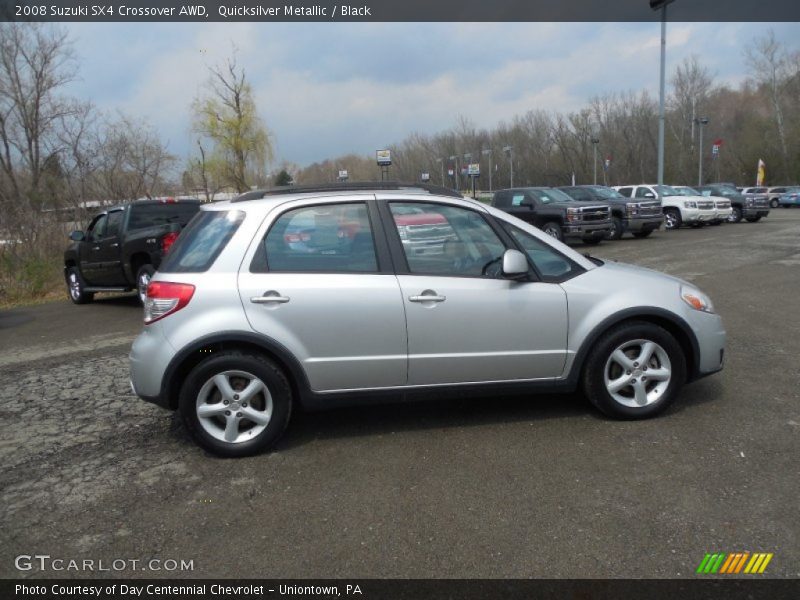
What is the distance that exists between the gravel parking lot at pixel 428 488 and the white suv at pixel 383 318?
0.34 m

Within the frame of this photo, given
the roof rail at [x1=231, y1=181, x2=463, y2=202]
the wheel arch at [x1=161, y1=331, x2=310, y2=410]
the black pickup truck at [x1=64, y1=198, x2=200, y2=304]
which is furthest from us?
the black pickup truck at [x1=64, y1=198, x2=200, y2=304]

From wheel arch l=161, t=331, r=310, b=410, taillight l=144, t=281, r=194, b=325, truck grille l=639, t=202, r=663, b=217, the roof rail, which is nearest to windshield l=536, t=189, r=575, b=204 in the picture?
truck grille l=639, t=202, r=663, b=217

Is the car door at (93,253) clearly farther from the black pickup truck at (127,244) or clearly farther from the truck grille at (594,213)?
the truck grille at (594,213)

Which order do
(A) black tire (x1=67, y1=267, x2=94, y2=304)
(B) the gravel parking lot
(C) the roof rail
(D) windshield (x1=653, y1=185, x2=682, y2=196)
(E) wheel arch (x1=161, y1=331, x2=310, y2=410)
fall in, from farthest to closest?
(D) windshield (x1=653, y1=185, x2=682, y2=196) < (A) black tire (x1=67, y1=267, x2=94, y2=304) < (C) the roof rail < (E) wheel arch (x1=161, y1=331, x2=310, y2=410) < (B) the gravel parking lot

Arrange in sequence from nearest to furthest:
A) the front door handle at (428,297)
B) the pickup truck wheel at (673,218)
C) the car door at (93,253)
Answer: the front door handle at (428,297) → the car door at (93,253) → the pickup truck wheel at (673,218)

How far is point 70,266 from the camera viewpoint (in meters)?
12.2

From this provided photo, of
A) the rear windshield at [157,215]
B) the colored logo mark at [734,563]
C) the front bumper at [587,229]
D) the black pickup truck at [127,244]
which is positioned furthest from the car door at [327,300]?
the front bumper at [587,229]

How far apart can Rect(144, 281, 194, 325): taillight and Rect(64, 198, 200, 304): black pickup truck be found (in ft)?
19.5

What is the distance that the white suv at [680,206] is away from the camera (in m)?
24.0

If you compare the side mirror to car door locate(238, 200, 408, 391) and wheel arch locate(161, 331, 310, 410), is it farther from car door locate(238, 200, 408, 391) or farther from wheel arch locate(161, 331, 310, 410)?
wheel arch locate(161, 331, 310, 410)

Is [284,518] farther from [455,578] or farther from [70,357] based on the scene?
[70,357]

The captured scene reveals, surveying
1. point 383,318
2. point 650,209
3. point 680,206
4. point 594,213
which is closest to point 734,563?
point 383,318

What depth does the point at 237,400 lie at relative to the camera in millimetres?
3994

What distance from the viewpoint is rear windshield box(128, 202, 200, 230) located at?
1056 cm
